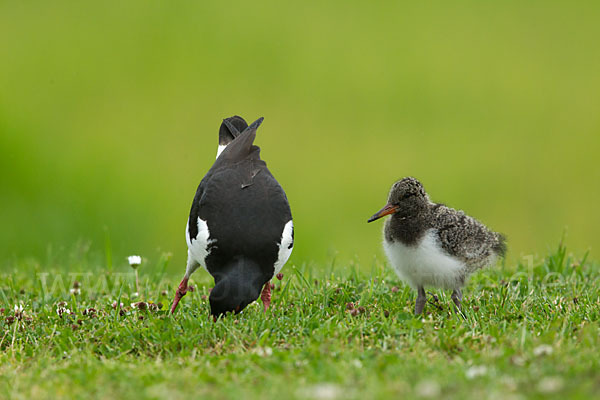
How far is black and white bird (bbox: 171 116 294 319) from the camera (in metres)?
6.71


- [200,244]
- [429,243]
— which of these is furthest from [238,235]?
[429,243]

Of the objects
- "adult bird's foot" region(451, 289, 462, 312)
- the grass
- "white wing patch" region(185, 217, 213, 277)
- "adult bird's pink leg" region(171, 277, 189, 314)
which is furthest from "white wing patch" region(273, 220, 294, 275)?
"adult bird's foot" region(451, 289, 462, 312)

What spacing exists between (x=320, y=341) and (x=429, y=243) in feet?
5.56

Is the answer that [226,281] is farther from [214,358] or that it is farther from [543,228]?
[543,228]

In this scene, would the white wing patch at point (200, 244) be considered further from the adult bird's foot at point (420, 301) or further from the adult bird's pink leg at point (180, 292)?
the adult bird's foot at point (420, 301)

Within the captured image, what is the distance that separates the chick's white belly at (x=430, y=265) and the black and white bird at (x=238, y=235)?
3.86ft

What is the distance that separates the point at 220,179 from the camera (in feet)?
24.7

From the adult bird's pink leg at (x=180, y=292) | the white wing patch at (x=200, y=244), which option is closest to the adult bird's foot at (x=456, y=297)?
the white wing patch at (x=200, y=244)

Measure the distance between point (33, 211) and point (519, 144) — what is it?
417 inches

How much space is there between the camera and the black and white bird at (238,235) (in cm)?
671

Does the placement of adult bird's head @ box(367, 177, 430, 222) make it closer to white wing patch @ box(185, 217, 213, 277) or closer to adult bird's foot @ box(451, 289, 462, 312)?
adult bird's foot @ box(451, 289, 462, 312)

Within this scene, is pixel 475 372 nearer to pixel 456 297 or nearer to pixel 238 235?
pixel 456 297

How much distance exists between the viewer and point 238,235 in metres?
6.95

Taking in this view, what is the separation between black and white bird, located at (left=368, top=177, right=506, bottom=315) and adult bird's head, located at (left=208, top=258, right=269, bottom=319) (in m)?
1.20
